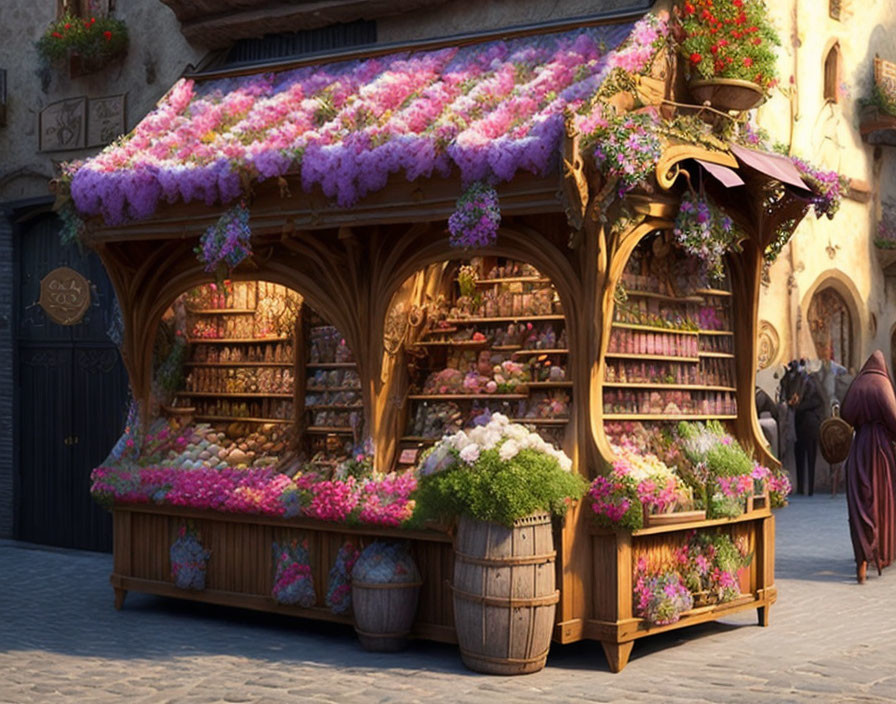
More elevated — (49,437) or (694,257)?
(694,257)

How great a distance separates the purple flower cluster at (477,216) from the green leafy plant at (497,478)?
1088 mm

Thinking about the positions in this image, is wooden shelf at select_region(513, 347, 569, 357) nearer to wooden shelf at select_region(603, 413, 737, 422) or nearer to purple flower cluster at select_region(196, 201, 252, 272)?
wooden shelf at select_region(603, 413, 737, 422)

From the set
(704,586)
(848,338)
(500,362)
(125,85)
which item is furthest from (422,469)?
(848,338)

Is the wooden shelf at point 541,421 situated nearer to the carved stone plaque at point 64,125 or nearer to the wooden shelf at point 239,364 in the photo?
the wooden shelf at point 239,364

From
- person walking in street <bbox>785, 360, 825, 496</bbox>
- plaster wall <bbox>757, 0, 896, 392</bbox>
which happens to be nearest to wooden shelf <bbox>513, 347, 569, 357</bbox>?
person walking in street <bbox>785, 360, 825, 496</bbox>

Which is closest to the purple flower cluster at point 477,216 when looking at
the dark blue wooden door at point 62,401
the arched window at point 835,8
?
the dark blue wooden door at point 62,401

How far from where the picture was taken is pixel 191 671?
838cm

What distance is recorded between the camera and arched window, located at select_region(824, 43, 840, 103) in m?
21.7

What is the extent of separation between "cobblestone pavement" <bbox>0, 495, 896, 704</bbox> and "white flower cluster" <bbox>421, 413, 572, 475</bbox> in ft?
4.02

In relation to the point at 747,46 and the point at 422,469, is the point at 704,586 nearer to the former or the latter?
the point at 422,469

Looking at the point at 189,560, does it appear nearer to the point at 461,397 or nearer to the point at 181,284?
the point at 181,284

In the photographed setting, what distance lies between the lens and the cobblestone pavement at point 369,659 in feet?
25.4

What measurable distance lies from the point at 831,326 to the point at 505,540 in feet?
51.0

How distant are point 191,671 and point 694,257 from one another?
4.36 m
